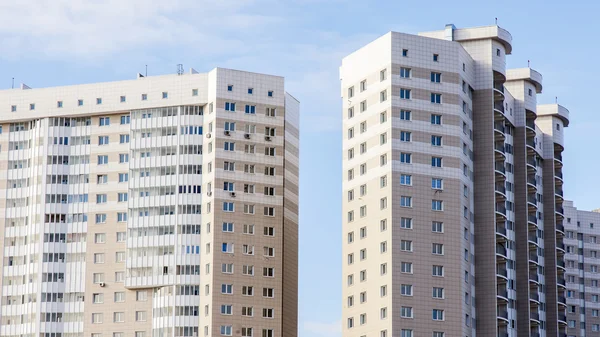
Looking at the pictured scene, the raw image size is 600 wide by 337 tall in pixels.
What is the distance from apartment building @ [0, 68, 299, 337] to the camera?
14388 centimetres

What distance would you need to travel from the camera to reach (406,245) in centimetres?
12900

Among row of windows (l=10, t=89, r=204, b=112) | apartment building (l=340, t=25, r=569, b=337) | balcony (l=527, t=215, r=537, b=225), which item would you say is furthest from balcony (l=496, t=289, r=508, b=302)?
row of windows (l=10, t=89, r=204, b=112)

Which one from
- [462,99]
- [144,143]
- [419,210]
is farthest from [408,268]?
[144,143]

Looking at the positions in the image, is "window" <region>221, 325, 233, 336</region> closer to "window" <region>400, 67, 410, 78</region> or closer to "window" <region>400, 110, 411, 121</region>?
"window" <region>400, 110, 411, 121</region>

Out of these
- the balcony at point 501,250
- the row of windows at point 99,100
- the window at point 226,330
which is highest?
the row of windows at point 99,100

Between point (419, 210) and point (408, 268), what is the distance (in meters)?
5.93

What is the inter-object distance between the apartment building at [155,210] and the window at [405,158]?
21.0m

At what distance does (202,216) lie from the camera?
478 feet

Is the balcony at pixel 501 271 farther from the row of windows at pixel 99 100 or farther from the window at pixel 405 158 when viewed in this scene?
the row of windows at pixel 99 100

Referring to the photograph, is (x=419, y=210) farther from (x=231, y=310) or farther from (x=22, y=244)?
(x=22, y=244)

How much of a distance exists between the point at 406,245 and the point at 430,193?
233 inches

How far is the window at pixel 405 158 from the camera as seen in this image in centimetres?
13125

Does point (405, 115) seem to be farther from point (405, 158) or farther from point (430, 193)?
point (430, 193)

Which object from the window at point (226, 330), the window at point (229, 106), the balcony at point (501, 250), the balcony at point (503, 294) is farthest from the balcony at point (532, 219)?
the window at point (226, 330)
